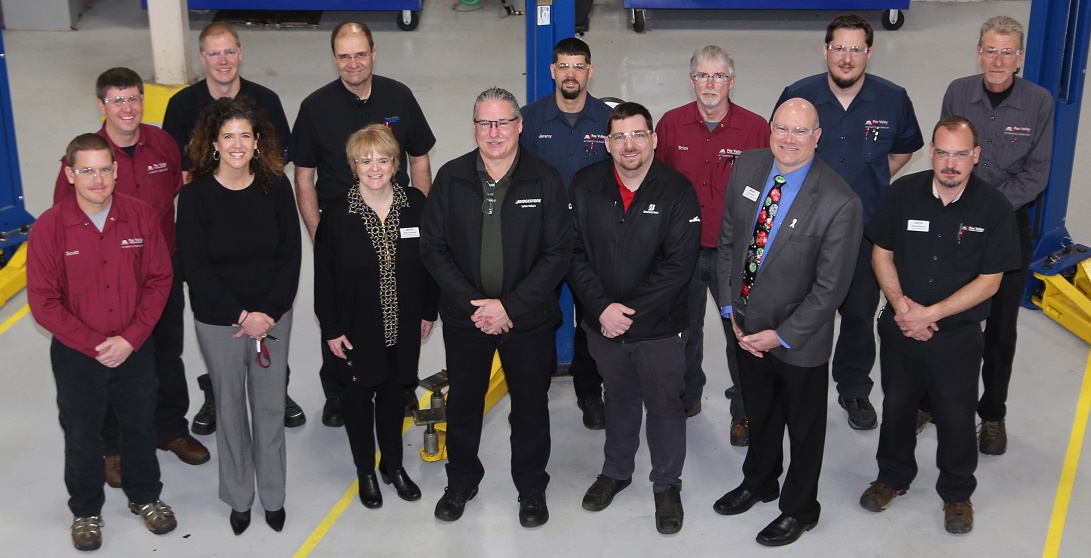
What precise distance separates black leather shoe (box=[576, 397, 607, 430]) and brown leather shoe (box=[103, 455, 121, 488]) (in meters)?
2.35

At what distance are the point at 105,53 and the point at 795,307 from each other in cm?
1005

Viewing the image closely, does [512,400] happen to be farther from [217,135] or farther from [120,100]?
[120,100]

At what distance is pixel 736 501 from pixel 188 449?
2.73m

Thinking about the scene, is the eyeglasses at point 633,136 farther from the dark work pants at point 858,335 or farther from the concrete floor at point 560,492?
the concrete floor at point 560,492

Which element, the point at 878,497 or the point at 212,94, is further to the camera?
the point at 212,94

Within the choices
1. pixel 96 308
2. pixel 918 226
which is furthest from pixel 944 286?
pixel 96 308

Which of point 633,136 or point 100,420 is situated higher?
point 633,136

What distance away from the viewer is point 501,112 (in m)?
4.82

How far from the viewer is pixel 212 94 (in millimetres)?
A: 5863

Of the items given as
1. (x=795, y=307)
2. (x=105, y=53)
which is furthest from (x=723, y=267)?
(x=105, y=53)

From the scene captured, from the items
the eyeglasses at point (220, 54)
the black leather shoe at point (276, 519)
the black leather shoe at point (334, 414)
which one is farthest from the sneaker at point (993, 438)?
the eyeglasses at point (220, 54)

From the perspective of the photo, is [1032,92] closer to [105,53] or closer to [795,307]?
[795,307]

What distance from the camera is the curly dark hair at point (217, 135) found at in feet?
15.6

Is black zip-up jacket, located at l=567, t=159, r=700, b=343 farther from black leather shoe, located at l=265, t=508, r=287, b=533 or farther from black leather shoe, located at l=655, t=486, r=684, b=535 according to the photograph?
black leather shoe, located at l=265, t=508, r=287, b=533
